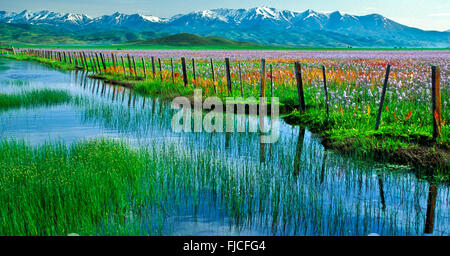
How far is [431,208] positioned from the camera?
650 centimetres

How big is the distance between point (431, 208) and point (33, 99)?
61.3 ft

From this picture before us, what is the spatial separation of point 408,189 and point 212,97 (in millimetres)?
12051

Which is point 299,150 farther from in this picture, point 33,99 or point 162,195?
point 33,99

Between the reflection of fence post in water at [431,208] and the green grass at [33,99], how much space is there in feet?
55.9

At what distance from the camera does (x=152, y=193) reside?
6.98 m

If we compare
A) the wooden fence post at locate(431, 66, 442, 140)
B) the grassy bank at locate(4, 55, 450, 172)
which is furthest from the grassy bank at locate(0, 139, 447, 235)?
the wooden fence post at locate(431, 66, 442, 140)

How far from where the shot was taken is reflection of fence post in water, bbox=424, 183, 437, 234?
5807 mm

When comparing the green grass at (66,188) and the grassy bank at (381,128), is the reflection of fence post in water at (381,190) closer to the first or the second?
the grassy bank at (381,128)

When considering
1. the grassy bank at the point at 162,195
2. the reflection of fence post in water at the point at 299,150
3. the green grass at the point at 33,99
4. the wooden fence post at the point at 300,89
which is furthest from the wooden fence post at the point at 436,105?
the green grass at the point at 33,99

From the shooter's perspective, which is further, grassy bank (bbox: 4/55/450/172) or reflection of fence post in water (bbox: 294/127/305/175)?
grassy bank (bbox: 4/55/450/172)

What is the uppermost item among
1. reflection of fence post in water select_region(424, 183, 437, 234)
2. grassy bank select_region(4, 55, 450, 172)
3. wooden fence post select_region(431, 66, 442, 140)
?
wooden fence post select_region(431, 66, 442, 140)

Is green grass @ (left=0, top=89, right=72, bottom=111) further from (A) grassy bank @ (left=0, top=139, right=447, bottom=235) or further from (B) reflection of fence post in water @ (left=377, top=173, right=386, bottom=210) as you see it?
(B) reflection of fence post in water @ (left=377, top=173, right=386, bottom=210)

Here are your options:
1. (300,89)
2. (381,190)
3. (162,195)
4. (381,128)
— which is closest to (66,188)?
(162,195)

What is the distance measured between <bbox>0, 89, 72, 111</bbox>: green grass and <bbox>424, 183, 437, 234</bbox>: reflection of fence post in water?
17.0 metres
